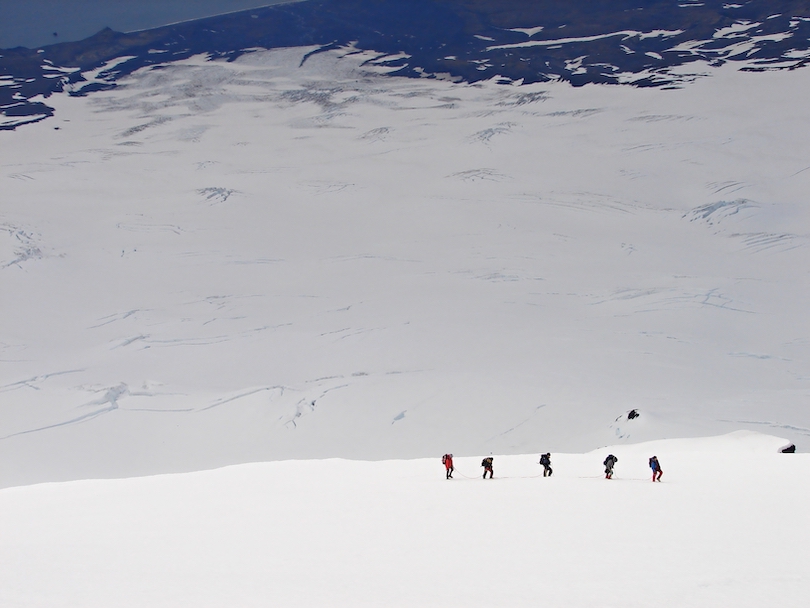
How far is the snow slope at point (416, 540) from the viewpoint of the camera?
8.43 metres

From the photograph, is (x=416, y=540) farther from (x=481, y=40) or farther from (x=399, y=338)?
(x=481, y=40)

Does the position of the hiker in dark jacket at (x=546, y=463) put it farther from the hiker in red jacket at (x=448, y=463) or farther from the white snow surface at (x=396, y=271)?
the white snow surface at (x=396, y=271)

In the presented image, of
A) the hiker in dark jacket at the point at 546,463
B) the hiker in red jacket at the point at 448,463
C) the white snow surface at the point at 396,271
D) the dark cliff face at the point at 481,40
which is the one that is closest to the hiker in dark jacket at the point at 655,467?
the hiker in dark jacket at the point at 546,463

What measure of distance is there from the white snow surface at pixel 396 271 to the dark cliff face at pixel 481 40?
362 centimetres

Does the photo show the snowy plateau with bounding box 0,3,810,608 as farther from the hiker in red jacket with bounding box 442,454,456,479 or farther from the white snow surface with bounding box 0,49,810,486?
the hiker in red jacket with bounding box 442,454,456,479

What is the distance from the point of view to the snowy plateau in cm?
1015

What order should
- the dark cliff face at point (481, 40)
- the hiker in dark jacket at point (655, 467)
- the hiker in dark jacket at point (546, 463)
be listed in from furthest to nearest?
the dark cliff face at point (481, 40) → the hiker in dark jacket at point (546, 463) → the hiker in dark jacket at point (655, 467)

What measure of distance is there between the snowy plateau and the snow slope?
8cm

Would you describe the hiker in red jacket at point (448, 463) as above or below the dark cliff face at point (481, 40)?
below

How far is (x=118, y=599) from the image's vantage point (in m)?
8.36

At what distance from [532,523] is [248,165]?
43713mm

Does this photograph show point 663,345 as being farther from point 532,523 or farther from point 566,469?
point 532,523

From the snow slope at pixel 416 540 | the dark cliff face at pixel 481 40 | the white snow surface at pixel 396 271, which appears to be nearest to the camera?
the snow slope at pixel 416 540

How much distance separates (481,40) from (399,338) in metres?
44.9
